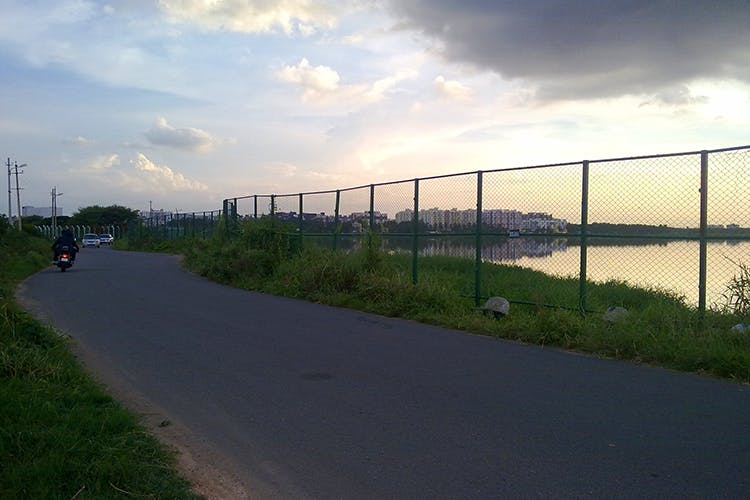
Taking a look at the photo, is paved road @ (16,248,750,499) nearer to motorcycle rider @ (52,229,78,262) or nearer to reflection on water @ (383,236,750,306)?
reflection on water @ (383,236,750,306)

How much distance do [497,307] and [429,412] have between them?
489 centimetres

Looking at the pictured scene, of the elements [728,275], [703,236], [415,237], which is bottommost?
[728,275]

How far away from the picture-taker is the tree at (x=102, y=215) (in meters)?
108

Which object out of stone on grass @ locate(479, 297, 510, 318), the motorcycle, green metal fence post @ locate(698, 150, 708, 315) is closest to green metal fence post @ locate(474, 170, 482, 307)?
stone on grass @ locate(479, 297, 510, 318)

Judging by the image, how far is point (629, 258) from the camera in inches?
377

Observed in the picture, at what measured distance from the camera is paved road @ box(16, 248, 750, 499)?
439 centimetres

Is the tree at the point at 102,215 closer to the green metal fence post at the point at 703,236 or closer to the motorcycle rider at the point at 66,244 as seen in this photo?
the motorcycle rider at the point at 66,244

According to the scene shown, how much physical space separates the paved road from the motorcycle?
46.2 feet

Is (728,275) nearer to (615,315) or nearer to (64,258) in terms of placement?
(615,315)

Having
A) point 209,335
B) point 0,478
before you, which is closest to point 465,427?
point 0,478

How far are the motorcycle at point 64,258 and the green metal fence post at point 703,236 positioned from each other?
69.9ft

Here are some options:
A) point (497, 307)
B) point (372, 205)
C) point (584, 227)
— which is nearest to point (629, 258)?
point (584, 227)

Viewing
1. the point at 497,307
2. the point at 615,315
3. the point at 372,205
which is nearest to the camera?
the point at 615,315

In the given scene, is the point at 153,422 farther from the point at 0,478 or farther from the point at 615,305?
the point at 615,305
